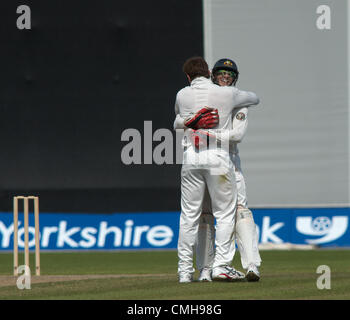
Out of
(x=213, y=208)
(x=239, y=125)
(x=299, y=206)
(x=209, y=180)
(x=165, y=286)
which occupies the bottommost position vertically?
(x=299, y=206)

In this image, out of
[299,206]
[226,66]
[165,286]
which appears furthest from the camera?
[299,206]

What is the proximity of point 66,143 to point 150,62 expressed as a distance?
1.81 metres

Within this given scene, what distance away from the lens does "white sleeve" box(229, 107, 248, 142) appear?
7.27 meters

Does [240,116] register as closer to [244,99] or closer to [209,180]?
[244,99]

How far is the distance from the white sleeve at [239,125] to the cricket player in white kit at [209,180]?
6 centimetres

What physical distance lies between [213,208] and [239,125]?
26.6 inches

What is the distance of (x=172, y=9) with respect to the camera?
14633 mm

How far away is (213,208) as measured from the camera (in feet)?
24.0

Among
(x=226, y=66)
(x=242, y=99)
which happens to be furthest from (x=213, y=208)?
(x=226, y=66)

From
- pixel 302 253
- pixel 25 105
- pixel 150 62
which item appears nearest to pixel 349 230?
pixel 302 253

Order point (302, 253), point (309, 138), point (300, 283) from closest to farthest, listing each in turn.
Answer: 1. point (300, 283)
2. point (302, 253)
3. point (309, 138)

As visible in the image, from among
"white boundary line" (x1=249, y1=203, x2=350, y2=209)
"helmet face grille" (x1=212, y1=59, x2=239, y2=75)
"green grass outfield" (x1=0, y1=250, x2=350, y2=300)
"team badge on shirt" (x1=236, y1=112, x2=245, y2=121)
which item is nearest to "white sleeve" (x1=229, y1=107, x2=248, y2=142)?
"team badge on shirt" (x1=236, y1=112, x2=245, y2=121)
